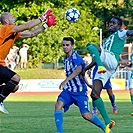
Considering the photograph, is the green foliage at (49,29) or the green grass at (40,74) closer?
the green grass at (40,74)

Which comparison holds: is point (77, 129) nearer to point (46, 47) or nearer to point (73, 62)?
point (73, 62)

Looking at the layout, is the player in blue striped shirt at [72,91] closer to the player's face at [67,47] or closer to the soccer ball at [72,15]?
the player's face at [67,47]

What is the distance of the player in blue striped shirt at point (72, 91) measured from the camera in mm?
11438

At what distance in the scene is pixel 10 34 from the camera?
1169cm

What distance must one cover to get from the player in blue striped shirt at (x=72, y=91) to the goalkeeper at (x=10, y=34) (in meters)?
0.59

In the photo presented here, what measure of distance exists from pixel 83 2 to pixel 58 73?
40.7ft

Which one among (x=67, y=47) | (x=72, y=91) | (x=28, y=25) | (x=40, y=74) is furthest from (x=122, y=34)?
(x=40, y=74)

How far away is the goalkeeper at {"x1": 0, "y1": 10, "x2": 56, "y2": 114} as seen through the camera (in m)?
11.6

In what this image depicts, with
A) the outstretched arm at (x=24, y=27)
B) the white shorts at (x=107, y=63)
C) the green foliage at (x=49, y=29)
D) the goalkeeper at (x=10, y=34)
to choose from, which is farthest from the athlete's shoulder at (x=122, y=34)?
the green foliage at (x=49, y=29)

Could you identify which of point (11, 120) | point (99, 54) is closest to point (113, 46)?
point (99, 54)

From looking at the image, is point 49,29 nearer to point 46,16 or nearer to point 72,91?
point 46,16

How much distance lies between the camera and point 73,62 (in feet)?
38.4

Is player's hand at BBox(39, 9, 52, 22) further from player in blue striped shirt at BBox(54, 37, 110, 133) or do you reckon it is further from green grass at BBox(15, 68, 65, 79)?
green grass at BBox(15, 68, 65, 79)

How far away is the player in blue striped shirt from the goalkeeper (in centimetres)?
59
